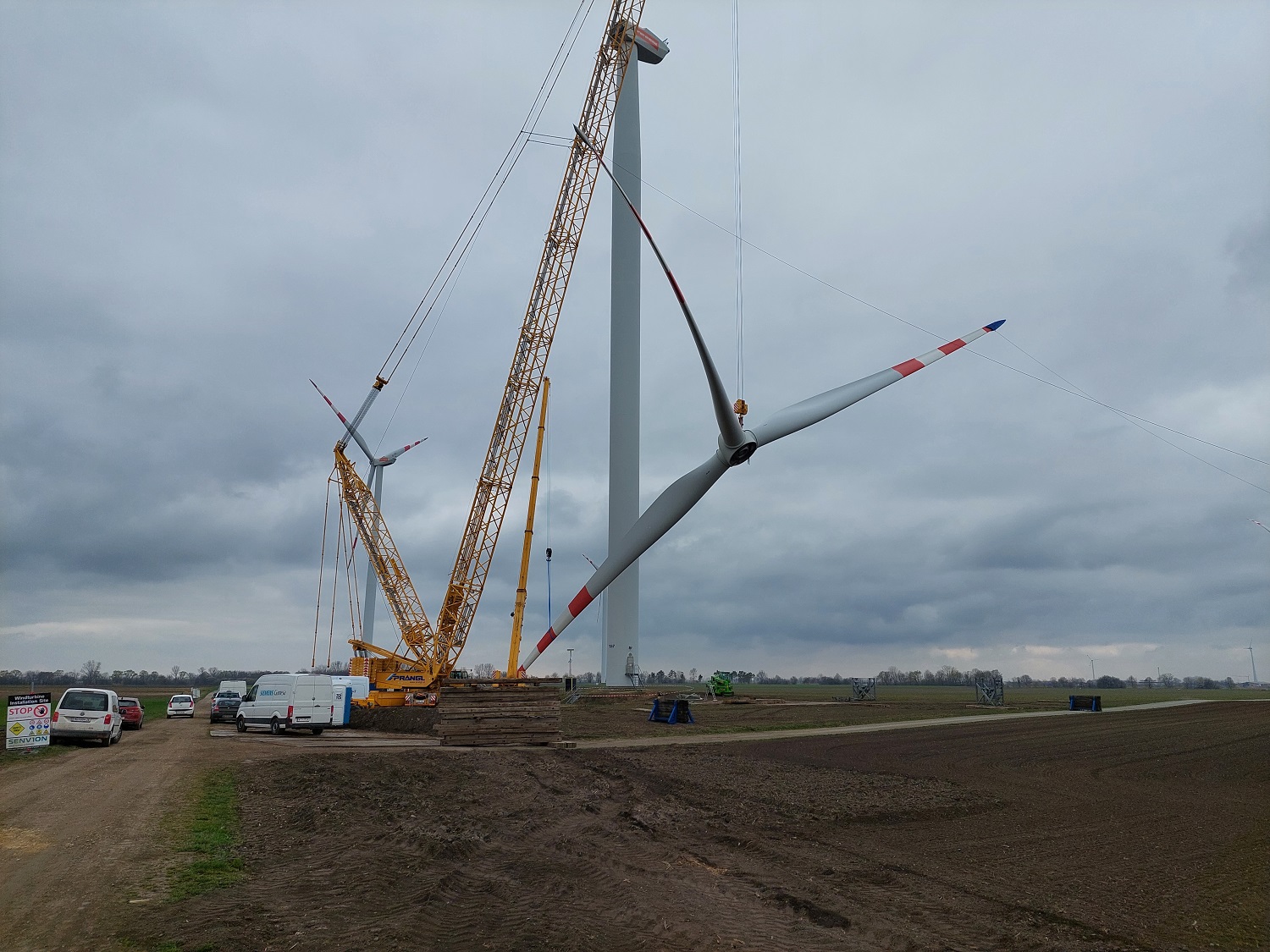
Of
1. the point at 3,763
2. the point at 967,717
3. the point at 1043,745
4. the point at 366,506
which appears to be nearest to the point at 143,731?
the point at 3,763

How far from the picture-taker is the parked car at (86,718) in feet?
105

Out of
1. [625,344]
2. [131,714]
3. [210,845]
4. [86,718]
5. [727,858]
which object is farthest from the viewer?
[625,344]

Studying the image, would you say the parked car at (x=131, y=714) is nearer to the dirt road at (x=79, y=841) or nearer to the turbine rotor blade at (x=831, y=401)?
the dirt road at (x=79, y=841)

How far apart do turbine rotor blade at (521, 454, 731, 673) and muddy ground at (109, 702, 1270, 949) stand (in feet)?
16.4

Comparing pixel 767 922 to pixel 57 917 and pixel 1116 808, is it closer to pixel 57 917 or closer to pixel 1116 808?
pixel 57 917

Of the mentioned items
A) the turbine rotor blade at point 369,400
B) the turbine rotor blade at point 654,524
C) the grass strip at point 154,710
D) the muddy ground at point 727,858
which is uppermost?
the turbine rotor blade at point 369,400

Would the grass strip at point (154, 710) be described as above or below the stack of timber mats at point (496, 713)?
below

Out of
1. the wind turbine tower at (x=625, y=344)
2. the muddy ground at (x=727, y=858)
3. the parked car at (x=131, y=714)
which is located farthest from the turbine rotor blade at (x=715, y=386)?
the wind turbine tower at (x=625, y=344)

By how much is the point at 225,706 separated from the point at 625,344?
38.9 metres

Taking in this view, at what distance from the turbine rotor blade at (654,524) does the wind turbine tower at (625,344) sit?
A: 39963mm

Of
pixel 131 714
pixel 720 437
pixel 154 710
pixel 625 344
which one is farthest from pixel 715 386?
pixel 154 710

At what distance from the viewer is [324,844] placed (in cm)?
1405

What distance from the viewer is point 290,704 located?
39.7 meters

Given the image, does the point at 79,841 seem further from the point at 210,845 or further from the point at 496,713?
the point at 496,713
